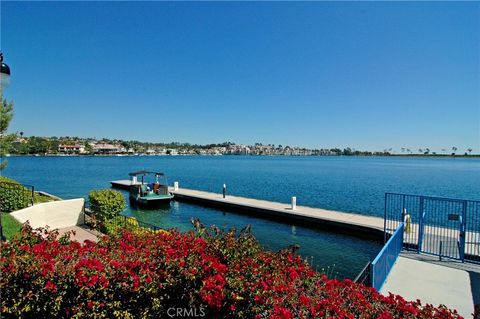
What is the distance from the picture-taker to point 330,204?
2420cm

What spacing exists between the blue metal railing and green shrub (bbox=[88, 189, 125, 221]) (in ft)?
31.2

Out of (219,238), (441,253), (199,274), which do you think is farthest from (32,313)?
(441,253)

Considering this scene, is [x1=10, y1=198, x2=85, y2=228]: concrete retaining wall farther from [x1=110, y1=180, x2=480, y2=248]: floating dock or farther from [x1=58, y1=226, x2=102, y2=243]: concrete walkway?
[x1=110, y1=180, x2=480, y2=248]: floating dock

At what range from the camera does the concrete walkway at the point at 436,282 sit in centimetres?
616

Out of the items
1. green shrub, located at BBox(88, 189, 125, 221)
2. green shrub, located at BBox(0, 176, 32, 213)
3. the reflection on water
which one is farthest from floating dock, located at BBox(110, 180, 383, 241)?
green shrub, located at BBox(0, 176, 32, 213)

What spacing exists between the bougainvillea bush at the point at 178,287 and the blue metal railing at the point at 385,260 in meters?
2.84

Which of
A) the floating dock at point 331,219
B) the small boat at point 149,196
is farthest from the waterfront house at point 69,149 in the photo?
the floating dock at point 331,219

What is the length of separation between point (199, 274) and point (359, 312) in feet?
5.80

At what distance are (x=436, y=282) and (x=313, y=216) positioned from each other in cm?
879

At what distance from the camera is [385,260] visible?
7.10 metres

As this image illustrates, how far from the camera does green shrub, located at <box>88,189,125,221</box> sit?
11016 mm

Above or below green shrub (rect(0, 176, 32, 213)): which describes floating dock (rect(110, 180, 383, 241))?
below

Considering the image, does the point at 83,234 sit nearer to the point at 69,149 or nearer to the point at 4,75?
the point at 4,75

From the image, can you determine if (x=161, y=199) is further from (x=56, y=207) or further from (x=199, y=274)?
(x=199, y=274)
